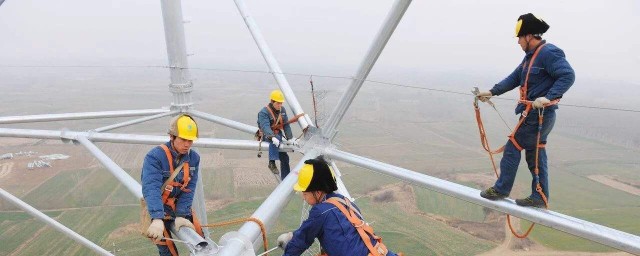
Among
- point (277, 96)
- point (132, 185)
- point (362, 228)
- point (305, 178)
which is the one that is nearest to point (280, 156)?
point (277, 96)

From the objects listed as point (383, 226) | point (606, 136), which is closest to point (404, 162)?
point (383, 226)

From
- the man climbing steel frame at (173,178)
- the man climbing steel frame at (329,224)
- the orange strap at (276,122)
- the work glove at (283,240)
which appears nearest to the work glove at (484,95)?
the man climbing steel frame at (329,224)

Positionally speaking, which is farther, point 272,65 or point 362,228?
point 272,65

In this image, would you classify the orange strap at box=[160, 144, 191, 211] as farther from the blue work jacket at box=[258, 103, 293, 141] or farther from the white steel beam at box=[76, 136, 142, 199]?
the blue work jacket at box=[258, 103, 293, 141]

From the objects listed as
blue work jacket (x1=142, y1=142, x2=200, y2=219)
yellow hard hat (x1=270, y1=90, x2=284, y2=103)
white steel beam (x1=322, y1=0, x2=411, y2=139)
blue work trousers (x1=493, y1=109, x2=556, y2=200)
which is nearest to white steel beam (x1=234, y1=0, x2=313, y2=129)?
yellow hard hat (x1=270, y1=90, x2=284, y2=103)

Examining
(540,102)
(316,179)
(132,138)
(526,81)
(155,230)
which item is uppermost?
(526,81)

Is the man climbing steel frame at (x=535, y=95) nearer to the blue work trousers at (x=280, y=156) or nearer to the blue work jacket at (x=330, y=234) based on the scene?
the blue work jacket at (x=330, y=234)

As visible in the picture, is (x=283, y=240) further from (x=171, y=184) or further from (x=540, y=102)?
(x=540, y=102)
